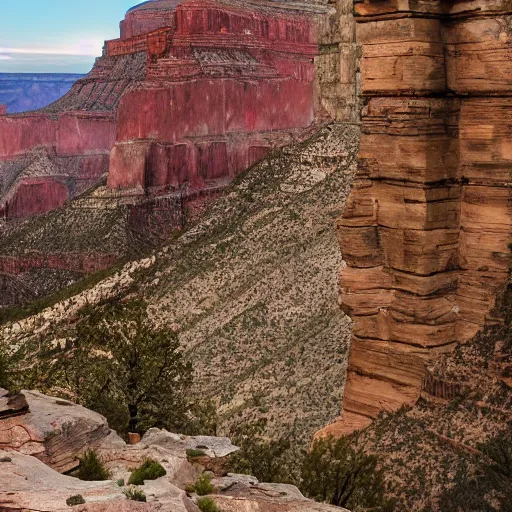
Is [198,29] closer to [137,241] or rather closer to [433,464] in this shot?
[137,241]

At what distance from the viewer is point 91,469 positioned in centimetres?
2947

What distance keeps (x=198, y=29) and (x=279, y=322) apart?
108 ft

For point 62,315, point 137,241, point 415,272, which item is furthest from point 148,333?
point 137,241

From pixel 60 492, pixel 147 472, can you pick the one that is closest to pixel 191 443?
pixel 147 472

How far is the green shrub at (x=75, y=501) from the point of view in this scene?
80.6 feet

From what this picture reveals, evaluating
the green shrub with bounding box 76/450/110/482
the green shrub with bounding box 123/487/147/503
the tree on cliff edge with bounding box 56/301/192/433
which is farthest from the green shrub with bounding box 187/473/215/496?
the tree on cliff edge with bounding box 56/301/192/433

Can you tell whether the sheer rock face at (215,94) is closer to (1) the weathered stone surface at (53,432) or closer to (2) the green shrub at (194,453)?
(1) the weathered stone surface at (53,432)

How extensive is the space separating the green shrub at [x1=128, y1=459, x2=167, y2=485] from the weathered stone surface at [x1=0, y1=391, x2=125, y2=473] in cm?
244

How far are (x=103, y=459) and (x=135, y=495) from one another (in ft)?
17.5

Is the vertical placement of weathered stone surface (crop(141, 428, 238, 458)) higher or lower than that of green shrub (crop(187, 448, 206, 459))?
lower

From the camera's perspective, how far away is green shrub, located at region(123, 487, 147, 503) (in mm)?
25211

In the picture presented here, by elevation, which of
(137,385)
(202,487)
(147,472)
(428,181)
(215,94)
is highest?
(428,181)

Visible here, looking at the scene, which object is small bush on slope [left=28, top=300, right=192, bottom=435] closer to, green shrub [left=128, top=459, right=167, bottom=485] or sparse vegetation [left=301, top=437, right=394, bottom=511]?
sparse vegetation [left=301, top=437, right=394, bottom=511]

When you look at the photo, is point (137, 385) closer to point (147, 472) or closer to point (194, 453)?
point (194, 453)
